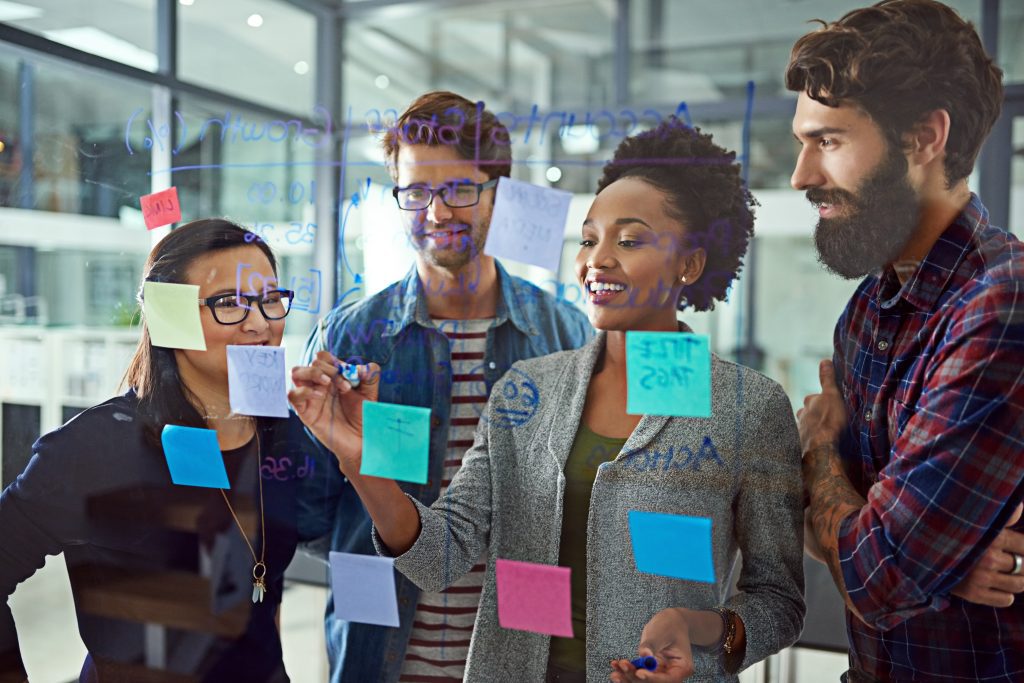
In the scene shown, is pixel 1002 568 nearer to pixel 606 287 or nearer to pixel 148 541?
pixel 606 287

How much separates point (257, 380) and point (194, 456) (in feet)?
0.66

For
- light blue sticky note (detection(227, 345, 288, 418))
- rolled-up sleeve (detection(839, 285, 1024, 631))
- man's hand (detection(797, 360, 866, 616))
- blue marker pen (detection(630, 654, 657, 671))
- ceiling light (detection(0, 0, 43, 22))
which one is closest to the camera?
rolled-up sleeve (detection(839, 285, 1024, 631))

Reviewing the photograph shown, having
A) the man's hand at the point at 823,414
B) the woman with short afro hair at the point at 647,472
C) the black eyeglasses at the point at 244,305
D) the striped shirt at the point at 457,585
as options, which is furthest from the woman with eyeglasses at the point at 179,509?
the man's hand at the point at 823,414

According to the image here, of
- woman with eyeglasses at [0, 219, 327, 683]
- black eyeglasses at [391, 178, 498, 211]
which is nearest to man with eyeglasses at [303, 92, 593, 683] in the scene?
black eyeglasses at [391, 178, 498, 211]

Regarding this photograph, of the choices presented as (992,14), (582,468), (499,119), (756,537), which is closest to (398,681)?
(582,468)

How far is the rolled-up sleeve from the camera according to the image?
0.93 meters

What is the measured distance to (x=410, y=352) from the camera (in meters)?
1.34

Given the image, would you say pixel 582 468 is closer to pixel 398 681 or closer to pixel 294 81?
pixel 398 681

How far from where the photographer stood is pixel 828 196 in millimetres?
1088

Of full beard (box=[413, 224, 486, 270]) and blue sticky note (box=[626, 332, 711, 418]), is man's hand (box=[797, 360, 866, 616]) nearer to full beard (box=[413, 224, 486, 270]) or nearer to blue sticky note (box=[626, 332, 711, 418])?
blue sticky note (box=[626, 332, 711, 418])

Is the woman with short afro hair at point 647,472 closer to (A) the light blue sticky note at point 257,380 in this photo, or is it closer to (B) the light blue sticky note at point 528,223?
(B) the light blue sticky note at point 528,223

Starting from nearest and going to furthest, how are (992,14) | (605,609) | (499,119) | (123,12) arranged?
1. (992,14)
2. (605,609)
3. (499,119)
4. (123,12)

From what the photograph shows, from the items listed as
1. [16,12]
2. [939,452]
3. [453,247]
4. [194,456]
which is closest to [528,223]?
[453,247]

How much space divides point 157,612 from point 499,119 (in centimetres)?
112
